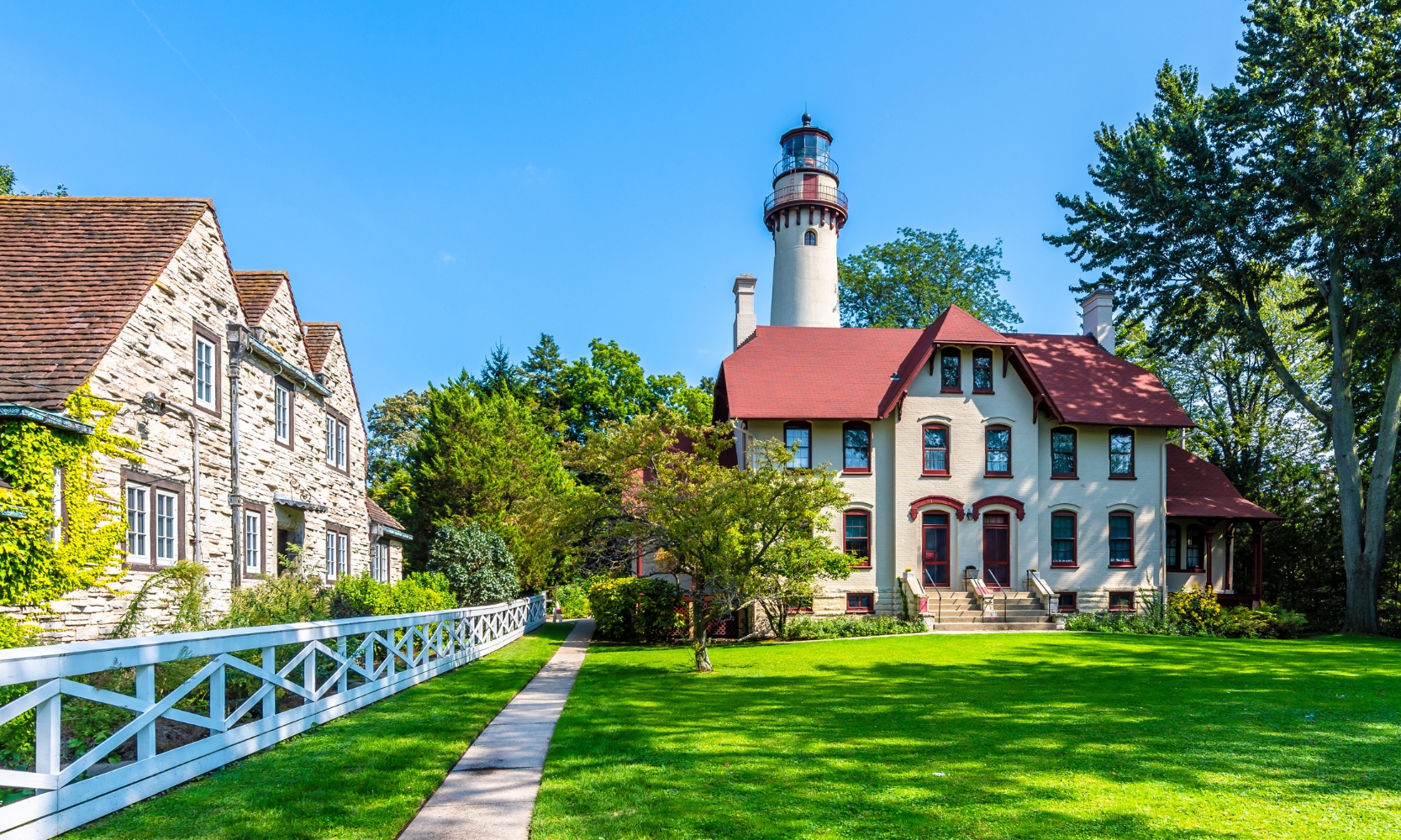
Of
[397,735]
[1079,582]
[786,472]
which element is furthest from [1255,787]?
[1079,582]

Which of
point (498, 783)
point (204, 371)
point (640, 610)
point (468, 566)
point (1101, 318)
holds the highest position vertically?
point (1101, 318)

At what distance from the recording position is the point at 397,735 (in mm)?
8758

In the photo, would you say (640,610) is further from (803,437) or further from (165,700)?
(165,700)

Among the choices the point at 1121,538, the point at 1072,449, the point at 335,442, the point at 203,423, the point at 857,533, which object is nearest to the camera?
the point at 203,423

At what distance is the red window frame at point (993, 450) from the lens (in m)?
26.3

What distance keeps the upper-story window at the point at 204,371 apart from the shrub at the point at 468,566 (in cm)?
912

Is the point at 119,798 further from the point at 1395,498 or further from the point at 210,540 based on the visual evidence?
the point at 1395,498

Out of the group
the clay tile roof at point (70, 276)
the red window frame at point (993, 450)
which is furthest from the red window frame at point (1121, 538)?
the clay tile roof at point (70, 276)

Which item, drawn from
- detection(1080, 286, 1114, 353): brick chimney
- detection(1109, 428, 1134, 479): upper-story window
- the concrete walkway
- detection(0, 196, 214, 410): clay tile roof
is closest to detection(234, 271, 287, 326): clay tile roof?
detection(0, 196, 214, 410): clay tile roof

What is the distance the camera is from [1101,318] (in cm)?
3078

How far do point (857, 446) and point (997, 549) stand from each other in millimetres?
5171

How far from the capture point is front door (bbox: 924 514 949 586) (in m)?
25.9

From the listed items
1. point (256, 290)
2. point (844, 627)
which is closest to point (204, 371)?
point (256, 290)

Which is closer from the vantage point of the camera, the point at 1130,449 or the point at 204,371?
the point at 204,371
